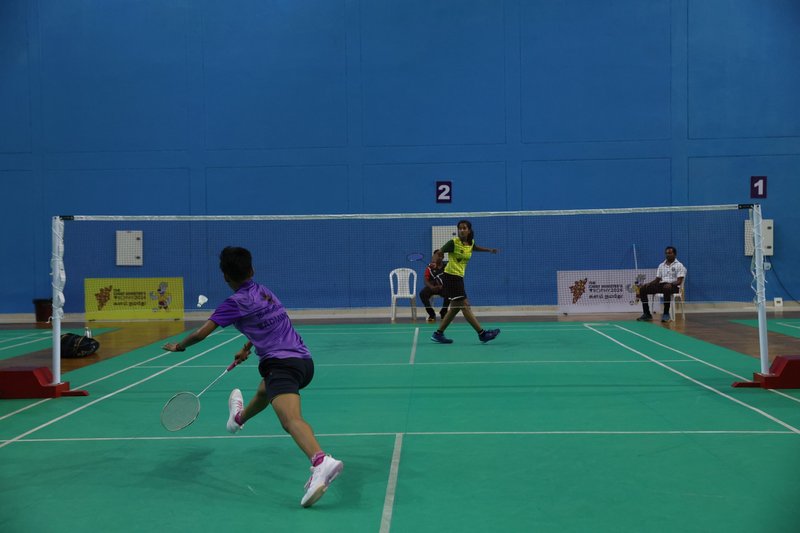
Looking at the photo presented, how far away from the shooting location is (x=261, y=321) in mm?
4566

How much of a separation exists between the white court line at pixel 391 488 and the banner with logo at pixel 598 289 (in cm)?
1165

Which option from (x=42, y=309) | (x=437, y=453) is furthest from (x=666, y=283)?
(x=42, y=309)

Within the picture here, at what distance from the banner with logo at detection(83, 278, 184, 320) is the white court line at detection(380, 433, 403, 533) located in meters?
13.4

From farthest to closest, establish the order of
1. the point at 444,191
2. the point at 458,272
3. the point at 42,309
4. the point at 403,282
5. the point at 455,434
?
the point at 444,191 → the point at 42,309 → the point at 403,282 → the point at 458,272 → the point at 455,434

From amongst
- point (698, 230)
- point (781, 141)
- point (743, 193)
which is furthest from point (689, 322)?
point (781, 141)

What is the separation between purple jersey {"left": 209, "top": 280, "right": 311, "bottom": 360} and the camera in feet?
14.7

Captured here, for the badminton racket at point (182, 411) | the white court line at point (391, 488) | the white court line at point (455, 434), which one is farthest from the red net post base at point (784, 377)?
the badminton racket at point (182, 411)

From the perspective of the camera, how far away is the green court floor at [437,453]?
397 centimetres

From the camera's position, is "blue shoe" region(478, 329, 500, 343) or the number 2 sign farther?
the number 2 sign

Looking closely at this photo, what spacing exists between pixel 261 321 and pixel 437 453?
175 centimetres

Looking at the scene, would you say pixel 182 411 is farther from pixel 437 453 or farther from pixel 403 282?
pixel 403 282

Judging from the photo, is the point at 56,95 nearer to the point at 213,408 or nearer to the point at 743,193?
the point at 213,408

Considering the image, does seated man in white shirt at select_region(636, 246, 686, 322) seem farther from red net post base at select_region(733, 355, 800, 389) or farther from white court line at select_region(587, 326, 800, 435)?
red net post base at select_region(733, 355, 800, 389)

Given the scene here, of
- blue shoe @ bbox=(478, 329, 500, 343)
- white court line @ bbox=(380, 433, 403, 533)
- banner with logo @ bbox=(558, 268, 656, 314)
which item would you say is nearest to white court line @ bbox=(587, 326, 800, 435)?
blue shoe @ bbox=(478, 329, 500, 343)
